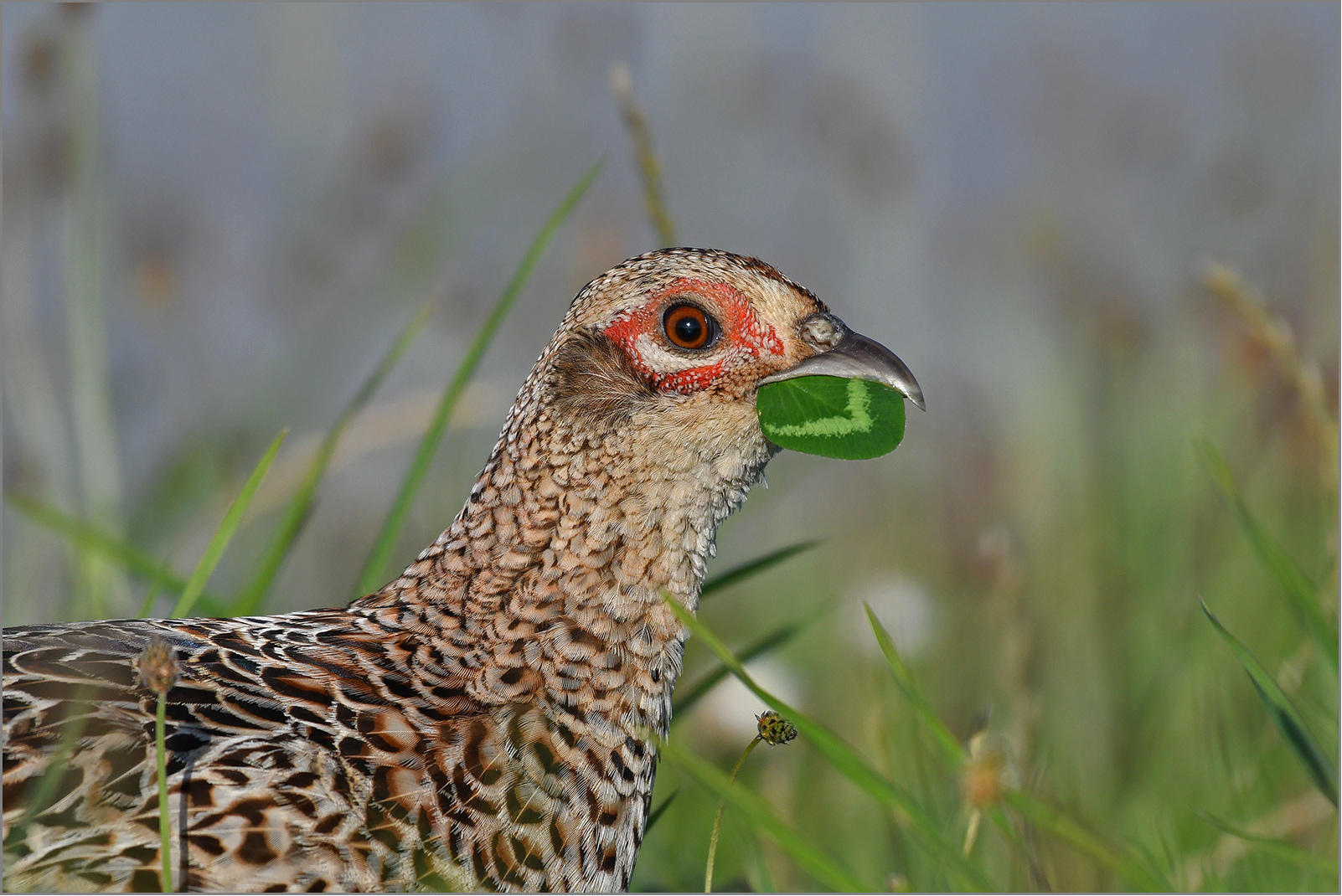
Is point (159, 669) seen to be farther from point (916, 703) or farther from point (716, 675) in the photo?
point (716, 675)

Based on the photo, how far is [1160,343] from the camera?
6453mm

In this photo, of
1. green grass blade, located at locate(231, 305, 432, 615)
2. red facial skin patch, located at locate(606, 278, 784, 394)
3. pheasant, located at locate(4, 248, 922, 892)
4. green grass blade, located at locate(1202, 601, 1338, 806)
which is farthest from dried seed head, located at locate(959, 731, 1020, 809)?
green grass blade, located at locate(231, 305, 432, 615)

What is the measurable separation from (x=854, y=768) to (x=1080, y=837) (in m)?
0.33

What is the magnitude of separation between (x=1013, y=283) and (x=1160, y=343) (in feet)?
2.81

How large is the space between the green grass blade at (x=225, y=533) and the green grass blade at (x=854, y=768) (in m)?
0.93

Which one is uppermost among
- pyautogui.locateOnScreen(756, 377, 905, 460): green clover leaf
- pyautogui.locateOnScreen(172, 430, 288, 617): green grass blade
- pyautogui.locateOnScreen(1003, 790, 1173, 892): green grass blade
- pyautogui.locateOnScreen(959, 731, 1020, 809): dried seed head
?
pyautogui.locateOnScreen(756, 377, 905, 460): green clover leaf

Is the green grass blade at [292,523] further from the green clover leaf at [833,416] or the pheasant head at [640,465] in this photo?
the green clover leaf at [833,416]

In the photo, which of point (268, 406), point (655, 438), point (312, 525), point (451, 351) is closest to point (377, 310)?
point (268, 406)

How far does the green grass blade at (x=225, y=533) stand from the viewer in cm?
255

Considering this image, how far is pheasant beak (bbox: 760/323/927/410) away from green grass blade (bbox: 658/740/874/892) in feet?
3.23

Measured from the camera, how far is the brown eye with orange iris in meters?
2.76

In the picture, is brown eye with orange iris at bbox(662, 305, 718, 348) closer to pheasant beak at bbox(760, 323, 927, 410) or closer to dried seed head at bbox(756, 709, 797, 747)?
pheasant beak at bbox(760, 323, 927, 410)

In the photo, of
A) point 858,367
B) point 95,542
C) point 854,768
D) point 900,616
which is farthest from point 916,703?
point 900,616

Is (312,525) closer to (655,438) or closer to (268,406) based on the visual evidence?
(268,406)
